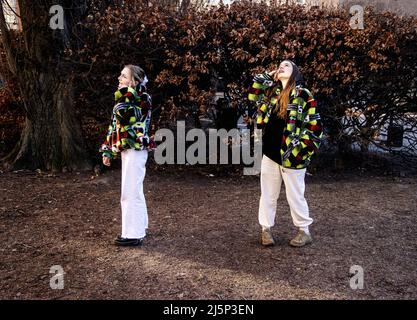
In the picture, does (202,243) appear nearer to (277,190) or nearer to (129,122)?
(277,190)

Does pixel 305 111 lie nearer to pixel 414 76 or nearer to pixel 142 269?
pixel 142 269

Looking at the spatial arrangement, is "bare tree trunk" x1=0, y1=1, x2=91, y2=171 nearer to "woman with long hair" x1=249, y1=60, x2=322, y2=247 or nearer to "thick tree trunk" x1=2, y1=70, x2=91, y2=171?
"thick tree trunk" x1=2, y1=70, x2=91, y2=171

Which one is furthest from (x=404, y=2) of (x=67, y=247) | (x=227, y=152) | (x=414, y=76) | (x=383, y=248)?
(x=67, y=247)

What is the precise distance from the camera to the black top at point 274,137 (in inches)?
175

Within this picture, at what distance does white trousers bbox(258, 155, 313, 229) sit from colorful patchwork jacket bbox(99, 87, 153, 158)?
1307 mm

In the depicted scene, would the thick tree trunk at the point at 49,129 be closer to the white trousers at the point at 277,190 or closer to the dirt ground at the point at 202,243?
the dirt ground at the point at 202,243

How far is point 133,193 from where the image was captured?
14.9 ft

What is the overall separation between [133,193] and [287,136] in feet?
5.60

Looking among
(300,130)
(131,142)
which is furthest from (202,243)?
(300,130)

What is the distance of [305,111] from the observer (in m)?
4.35

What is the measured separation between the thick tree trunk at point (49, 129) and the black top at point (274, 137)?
14.7ft

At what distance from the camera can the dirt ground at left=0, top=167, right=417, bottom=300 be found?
3727 millimetres

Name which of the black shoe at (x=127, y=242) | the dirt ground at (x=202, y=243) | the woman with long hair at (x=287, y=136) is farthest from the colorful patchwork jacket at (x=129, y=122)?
the woman with long hair at (x=287, y=136)

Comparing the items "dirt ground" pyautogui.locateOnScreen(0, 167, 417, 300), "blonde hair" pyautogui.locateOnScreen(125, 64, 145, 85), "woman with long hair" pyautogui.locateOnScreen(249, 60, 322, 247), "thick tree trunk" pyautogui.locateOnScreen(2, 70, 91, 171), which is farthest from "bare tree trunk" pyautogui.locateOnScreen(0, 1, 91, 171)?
"woman with long hair" pyautogui.locateOnScreen(249, 60, 322, 247)
